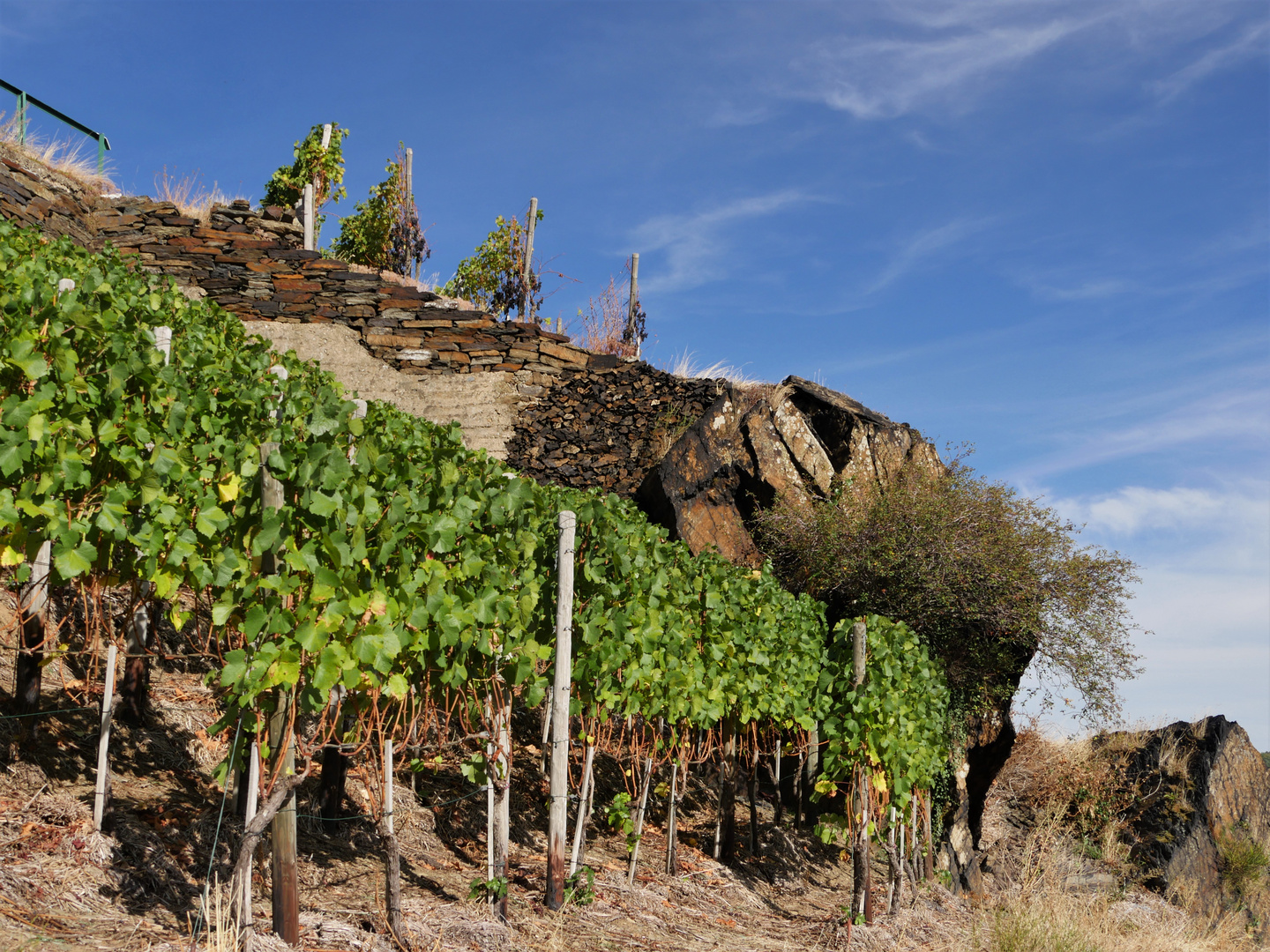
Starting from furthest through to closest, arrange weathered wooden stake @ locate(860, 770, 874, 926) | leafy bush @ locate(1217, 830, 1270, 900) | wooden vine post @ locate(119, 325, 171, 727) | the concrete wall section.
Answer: the concrete wall section < leafy bush @ locate(1217, 830, 1270, 900) < weathered wooden stake @ locate(860, 770, 874, 926) < wooden vine post @ locate(119, 325, 171, 727)

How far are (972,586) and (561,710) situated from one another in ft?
19.1

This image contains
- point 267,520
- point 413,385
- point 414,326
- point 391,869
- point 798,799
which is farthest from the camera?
point 414,326

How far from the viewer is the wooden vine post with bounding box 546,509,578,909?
481 cm

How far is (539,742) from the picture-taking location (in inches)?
305

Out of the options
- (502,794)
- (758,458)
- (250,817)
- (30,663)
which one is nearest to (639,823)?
(502,794)

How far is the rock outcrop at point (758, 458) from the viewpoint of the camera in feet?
33.9

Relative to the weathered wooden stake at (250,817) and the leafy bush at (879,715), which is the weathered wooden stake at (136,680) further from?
the leafy bush at (879,715)

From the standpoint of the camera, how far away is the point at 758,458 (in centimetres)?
1069

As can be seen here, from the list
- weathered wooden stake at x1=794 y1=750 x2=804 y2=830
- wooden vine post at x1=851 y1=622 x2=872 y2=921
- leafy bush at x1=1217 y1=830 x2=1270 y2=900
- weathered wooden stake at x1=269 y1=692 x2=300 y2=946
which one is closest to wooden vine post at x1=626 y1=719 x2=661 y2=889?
wooden vine post at x1=851 y1=622 x2=872 y2=921

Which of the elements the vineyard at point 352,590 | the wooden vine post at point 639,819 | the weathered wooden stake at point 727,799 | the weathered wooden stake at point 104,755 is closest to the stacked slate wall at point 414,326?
the vineyard at point 352,590

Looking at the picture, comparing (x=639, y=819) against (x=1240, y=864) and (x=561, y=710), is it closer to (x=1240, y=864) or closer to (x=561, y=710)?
(x=561, y=710)

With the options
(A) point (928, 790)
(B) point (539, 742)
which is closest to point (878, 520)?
(A) point (928, 790)

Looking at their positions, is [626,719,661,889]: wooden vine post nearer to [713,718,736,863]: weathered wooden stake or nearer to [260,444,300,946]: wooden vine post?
[713,718,736,863]: weathered wooden stake

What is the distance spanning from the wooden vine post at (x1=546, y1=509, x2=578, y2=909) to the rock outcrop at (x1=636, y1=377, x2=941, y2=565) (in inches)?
202
